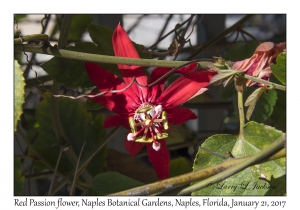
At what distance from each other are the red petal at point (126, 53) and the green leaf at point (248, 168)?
0.11 meters

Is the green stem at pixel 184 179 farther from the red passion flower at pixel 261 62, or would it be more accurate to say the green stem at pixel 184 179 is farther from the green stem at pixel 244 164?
the red passion flower at pixel 261 62

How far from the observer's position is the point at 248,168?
53cm

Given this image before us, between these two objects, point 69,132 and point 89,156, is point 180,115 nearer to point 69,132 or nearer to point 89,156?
point 89,156

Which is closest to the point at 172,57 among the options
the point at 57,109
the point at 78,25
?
the point at 78,25

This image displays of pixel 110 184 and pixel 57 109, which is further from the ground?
pixel 57 109

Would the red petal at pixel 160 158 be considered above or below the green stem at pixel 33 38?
below

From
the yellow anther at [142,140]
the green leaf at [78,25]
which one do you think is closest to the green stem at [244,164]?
the yellow anther at [142,140]

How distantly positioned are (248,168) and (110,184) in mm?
191

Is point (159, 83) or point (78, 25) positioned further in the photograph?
point (78, 25)

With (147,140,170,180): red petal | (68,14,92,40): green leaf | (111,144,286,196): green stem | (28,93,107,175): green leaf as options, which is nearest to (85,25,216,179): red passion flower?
(147,140,170,180): red petal

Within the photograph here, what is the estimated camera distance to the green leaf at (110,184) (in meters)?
0.61

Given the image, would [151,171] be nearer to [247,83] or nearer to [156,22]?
[247,83]

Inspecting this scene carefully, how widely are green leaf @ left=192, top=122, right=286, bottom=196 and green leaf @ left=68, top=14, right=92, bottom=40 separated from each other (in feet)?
1.96

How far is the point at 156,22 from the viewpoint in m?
1.29
